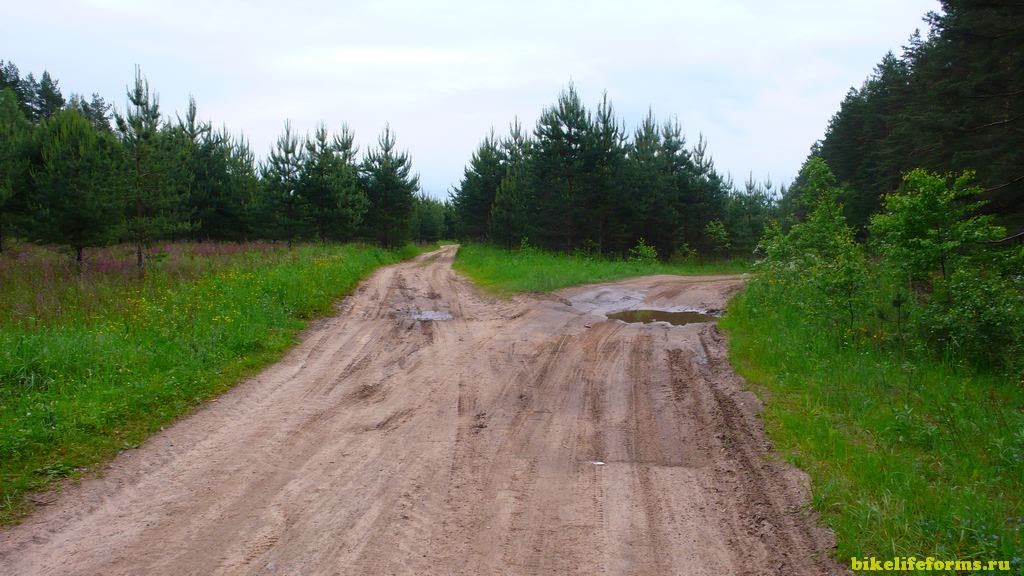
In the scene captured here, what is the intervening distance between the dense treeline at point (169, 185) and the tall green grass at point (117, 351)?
4149mm

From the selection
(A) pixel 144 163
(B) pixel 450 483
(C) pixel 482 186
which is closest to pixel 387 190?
(C) pixel 482 186

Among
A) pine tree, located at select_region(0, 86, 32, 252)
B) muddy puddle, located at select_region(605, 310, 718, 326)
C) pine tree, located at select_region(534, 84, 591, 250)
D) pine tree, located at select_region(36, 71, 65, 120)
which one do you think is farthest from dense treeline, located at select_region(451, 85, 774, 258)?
pine tree, located at select_region(36, 71, 65, 120)

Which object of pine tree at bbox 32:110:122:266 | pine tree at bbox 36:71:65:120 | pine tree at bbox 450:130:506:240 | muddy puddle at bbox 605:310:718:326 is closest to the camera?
muddy puddle at bbox 605:310:718:326

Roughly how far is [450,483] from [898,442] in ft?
13.4

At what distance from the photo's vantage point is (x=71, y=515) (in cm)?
429

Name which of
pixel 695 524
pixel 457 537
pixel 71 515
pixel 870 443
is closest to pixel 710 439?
pixel 870 443

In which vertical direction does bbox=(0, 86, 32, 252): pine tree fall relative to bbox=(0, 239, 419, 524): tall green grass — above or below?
above

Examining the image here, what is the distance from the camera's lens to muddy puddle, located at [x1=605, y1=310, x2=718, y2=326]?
40.9ft

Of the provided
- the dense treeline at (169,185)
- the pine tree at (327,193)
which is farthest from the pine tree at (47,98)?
the pine tree at (327,193)

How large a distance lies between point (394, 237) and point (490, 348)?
110 ft

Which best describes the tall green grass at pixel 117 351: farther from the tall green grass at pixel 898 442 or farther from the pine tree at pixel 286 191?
the pine tree at pixel 286 191

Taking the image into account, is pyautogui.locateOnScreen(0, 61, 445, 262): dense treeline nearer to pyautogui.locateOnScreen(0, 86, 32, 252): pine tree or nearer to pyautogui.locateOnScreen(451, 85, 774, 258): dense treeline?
pyautogui.locateOnScreen(0, 86, 32, 252): pine tree

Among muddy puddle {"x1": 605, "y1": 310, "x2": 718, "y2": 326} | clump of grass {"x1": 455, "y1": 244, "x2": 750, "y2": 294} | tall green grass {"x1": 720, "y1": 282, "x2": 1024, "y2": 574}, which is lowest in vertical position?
tall green grass {"x1": 720, "y1": 282, "x2": 1024, "y2": 574}

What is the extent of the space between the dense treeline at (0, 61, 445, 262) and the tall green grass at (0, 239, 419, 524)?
4149 millimetres
